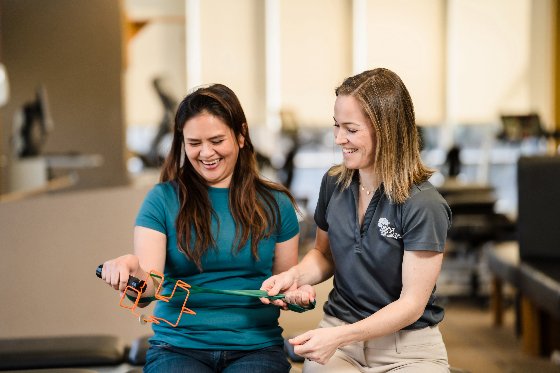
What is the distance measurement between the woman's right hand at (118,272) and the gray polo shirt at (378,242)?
438 millimetres

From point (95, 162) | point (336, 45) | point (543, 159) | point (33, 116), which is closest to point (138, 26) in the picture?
point (95, 162)

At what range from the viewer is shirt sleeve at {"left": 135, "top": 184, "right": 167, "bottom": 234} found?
182 cm

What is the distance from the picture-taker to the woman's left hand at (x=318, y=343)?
1505mm

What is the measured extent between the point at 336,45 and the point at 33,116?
659 centimetres

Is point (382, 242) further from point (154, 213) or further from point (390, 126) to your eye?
point (154, 213)

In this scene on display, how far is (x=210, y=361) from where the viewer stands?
1.78 meters

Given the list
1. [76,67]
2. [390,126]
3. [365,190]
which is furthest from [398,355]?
[76,67]

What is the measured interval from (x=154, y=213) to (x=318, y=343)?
0.53m

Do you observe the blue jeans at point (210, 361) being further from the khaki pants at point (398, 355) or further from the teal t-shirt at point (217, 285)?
the khaki pants at point (398, 355)

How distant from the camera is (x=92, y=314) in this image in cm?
279

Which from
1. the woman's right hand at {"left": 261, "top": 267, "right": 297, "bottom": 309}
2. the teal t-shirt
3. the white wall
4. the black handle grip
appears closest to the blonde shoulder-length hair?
the woman's right hand at {"left": 261, "top": 267, "right": 297, "bottom": 309}

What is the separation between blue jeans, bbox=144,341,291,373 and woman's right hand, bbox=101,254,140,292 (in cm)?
23

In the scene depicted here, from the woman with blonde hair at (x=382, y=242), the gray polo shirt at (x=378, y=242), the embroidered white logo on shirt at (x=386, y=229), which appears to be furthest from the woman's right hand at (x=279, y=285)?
the embroidered white logo on shirt at (x=386, y=229)

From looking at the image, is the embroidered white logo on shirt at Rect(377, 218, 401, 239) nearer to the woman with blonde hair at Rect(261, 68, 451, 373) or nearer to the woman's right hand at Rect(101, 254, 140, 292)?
the woman with blonde hair at Rect(261, 68, 451, 373)
